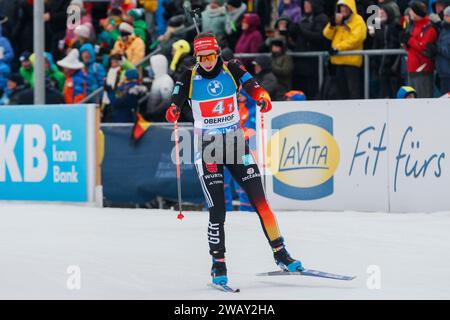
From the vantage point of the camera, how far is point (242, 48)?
60.5ft

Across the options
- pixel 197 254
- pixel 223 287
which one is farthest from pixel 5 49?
pixel 223 287

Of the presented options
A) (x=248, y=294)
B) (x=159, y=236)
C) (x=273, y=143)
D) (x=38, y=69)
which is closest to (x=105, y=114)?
(x=38, y=69)

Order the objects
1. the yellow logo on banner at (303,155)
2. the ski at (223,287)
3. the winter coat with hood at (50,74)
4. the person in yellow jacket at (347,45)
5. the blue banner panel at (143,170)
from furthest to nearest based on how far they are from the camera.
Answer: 1. the winter coat with hood at (50,74)
2. the person in yellow jacket at (347,45)
3. the blue banner panel at (143,170)
4. the yellow logo on banner at (303,155)
5. the ski at (223,287)

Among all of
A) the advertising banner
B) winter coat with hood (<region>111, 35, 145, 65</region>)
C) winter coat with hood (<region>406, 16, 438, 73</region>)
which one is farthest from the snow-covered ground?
winter coat with hood (<region>111, 35, 145, 65</region>)

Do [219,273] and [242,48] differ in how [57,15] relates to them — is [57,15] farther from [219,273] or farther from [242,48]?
[219,273]

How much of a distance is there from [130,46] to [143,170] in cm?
349

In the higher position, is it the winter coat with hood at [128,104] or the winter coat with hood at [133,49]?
the winter coat with hood at [133,49]

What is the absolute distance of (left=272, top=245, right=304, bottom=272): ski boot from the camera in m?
10.1

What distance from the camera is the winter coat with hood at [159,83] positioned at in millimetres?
17688

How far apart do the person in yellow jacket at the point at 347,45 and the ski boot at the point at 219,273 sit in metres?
7.63

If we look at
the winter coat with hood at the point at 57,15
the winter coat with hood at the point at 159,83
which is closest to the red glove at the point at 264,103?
the winter coat with hood at the point at 159,83

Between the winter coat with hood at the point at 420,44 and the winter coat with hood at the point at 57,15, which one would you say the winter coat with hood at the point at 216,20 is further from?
the winter coat with hood at the point at 57,15

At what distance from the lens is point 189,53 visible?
61.1 feet
